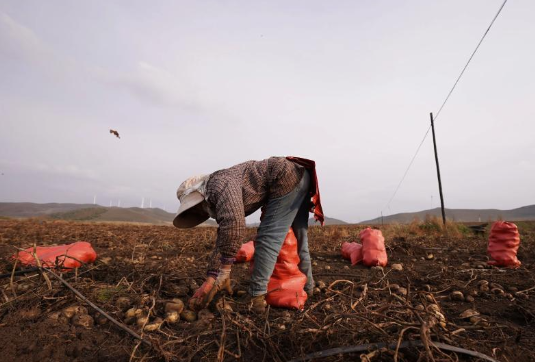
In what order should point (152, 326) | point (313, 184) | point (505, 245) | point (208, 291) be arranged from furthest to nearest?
point (505, 245) < point (313, 184) < point (208, 291) < point (152, 326)

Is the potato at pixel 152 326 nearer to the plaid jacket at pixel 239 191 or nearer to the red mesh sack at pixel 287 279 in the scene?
the plaid jacket at pixel 239 191

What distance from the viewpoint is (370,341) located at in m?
1.35

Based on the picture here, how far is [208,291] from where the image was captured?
2354 mm

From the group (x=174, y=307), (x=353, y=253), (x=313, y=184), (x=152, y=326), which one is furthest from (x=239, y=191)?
(x=353, y=253)

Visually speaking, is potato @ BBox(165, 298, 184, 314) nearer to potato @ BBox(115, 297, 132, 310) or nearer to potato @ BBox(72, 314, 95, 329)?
potato @ BBox(115, 297, 132, 310)

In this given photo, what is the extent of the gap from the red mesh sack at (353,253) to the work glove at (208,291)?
8.90 ft

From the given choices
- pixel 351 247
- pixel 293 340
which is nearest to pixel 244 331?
pixel 293 340

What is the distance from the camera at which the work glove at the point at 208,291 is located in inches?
91.0

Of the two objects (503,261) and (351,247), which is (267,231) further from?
Answer: (503,261)

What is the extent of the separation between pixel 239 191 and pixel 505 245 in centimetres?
399

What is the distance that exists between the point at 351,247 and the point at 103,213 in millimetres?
45350

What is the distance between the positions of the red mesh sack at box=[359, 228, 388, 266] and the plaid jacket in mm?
2220

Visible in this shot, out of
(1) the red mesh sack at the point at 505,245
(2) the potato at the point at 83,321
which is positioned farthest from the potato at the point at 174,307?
(1) the red mesh sack at the point at 505,245

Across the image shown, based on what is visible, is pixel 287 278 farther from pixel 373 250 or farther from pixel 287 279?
pixel 373 250
